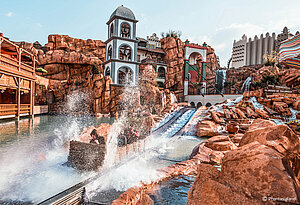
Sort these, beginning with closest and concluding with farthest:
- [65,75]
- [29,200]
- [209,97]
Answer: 1. [29,200]
2. [209,97]
3. [65,75]

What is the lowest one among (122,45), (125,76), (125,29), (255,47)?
(125,76)

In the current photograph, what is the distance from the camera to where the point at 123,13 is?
23641 mm

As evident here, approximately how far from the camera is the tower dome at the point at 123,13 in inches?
922

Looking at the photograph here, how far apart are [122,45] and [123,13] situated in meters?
4.16

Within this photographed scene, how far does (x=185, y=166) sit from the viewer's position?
5.35m

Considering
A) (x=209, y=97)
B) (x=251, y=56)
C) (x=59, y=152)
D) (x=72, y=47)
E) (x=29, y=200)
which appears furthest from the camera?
(x=251, y=56)

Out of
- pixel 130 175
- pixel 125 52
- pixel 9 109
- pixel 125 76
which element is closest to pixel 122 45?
pixel 125 52

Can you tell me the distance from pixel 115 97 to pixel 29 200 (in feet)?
62.6

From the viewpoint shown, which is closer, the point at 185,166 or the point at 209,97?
the point at 185,166

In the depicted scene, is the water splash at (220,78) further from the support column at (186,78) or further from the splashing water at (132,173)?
the splashing water at (132,173)

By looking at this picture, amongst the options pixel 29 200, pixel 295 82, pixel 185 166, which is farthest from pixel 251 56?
pixel 29 200

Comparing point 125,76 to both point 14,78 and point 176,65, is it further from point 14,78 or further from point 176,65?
point 14,78

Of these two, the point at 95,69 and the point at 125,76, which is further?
the point at 95,69

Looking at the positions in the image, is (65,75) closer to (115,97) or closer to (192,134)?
(115,97)
